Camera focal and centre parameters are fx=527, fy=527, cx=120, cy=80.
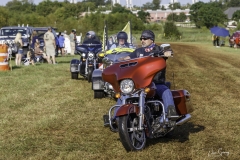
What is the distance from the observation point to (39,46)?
2498 cm

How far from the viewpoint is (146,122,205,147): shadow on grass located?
7.75m

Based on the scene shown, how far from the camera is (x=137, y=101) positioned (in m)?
7.11

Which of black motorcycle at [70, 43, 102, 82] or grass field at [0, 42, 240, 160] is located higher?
black motorcycle at [70, 43, 102, 82]

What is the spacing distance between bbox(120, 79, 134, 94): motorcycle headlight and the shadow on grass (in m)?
1.03

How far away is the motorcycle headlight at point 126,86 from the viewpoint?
6.81m

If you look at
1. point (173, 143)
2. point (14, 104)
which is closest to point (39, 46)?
point (14, 104)

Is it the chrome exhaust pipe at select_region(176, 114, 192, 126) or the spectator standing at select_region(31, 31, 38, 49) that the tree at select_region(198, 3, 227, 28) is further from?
the chrome exhaust pipe at select_region(176, 114, 192, 126)

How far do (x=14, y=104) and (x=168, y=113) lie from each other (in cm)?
536

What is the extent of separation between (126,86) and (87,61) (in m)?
8.91

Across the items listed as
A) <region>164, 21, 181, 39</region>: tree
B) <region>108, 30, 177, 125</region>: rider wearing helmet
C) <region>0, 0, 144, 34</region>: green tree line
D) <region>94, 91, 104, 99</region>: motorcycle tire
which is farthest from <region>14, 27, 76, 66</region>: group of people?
<region>164, 21, 181, 39</region>: tree

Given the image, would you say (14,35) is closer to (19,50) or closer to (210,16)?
(19,50)

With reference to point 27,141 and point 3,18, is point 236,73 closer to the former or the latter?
point 27,141

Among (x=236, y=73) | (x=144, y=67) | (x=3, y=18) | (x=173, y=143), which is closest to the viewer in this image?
(x=144, y=67)

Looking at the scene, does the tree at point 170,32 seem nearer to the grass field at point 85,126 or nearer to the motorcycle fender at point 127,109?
the grass field at point 85,126
